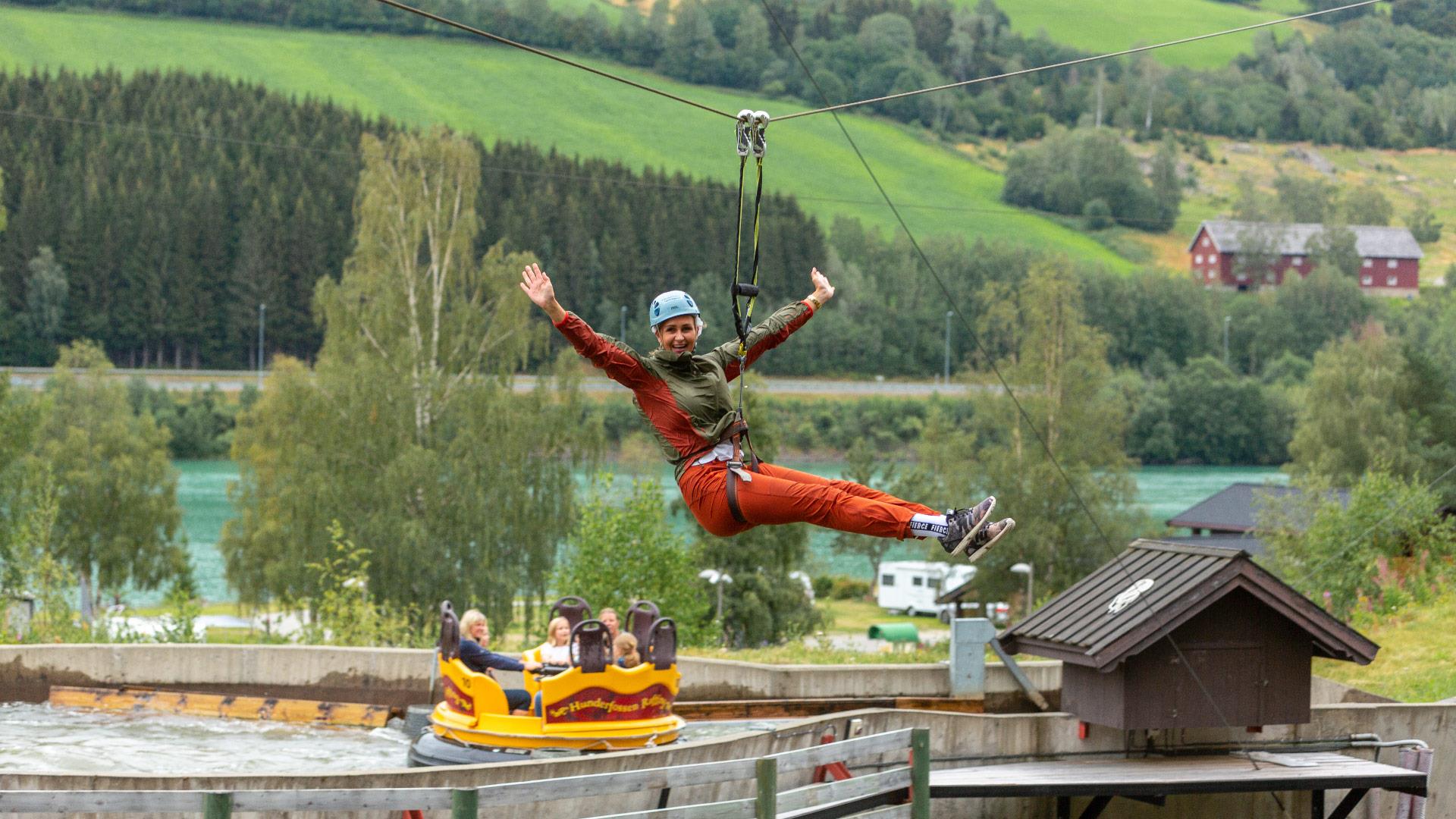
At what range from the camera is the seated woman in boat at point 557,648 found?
52.8 ft

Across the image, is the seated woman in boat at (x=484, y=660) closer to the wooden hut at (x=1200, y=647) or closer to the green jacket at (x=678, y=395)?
the wooden hut at (x=1200, y=647)

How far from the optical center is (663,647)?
14922 mm

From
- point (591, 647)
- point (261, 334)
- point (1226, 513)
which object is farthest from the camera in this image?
point (261, 334)

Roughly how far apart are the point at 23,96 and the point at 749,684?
11990 cm

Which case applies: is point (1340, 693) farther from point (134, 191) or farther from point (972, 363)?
point (134, 191)

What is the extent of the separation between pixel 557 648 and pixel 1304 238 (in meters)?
134

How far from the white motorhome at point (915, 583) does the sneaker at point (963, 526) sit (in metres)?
48.5

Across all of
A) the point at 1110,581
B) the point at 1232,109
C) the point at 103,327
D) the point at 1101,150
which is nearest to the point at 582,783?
the point at 1110,581

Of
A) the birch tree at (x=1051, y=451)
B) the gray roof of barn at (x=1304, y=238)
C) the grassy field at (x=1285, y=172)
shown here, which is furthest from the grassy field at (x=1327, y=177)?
the birch tree at (x=1051, y=451)

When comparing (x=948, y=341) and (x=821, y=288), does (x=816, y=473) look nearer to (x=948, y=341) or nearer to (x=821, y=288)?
(x=821, y=288)

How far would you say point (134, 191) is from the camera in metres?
115

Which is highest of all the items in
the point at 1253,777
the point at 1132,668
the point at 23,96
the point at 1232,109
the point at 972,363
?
the point at 1232,109

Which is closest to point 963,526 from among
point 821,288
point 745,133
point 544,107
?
point 821,288

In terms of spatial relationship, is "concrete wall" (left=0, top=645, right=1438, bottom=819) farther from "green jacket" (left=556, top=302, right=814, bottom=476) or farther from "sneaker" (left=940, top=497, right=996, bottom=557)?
"sneaker" (left=940, top=497, right=996, bottom=557)
